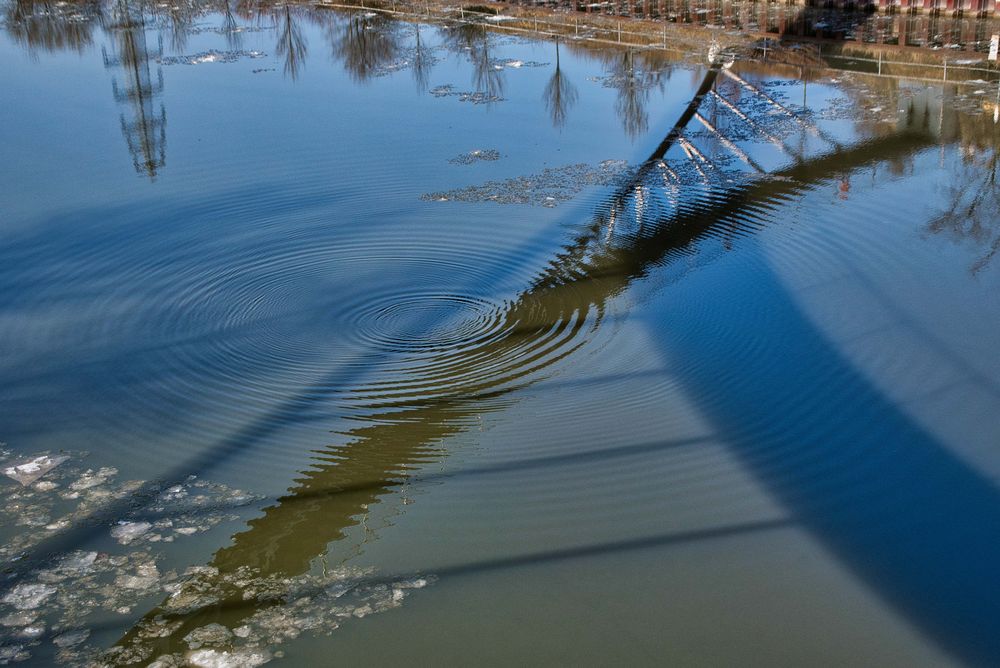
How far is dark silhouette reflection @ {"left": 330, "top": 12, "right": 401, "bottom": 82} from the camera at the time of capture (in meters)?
15.0

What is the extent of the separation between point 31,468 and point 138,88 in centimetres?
942

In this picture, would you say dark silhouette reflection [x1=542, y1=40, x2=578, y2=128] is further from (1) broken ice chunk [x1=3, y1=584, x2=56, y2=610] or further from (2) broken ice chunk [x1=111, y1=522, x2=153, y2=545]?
(1) broken ice chunk [x1=3, y1=584, x2=56, y2=610]

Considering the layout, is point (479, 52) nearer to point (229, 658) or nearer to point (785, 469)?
point (785, 469)

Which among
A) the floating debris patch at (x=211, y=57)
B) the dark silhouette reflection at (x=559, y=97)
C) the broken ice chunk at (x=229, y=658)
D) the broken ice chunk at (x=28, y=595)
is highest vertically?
the floating debris patch at (x=211, y=57)

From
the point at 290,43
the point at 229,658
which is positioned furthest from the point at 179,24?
the point at 229,658

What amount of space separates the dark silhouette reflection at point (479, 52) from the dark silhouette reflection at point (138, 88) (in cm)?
398

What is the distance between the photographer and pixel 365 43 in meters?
16.4

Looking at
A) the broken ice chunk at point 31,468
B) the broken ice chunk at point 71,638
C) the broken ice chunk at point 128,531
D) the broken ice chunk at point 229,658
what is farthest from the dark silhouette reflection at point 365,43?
the broken ice chunk at point 229,658

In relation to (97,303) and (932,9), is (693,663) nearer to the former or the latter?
(97,303)

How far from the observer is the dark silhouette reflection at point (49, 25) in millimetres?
17250

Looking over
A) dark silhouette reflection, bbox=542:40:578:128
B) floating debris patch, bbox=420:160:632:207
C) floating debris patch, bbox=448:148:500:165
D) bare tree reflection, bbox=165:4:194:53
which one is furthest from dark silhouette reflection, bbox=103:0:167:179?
dark silhouette reflection, bbox=542:40:578:128

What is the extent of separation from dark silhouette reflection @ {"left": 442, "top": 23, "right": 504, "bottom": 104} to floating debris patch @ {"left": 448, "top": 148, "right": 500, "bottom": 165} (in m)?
2.25

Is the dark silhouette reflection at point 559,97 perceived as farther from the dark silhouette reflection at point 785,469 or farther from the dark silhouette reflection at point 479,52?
the dark silhouette reflection at point 785,469

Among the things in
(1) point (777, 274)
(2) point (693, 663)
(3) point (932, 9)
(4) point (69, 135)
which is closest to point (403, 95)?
(4) point (69, 135)
